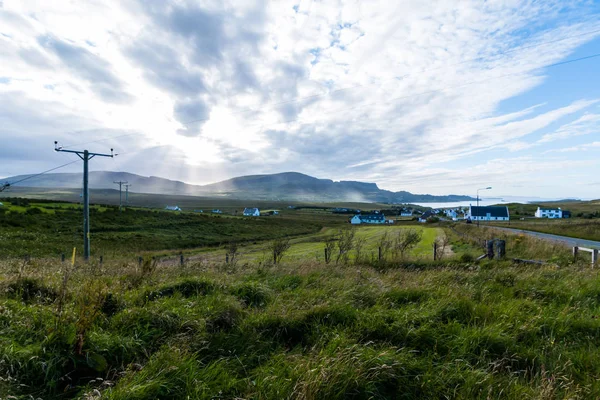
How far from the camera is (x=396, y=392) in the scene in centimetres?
346

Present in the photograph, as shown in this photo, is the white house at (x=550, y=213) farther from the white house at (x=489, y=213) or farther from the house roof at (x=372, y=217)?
the house roof at (x=372, y=217)

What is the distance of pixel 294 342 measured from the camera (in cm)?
457

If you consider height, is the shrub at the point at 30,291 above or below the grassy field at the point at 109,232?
above

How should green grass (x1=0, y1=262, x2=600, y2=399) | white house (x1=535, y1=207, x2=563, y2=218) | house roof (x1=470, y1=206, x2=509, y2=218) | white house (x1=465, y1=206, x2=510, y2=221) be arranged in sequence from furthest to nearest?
1. white house (x1=535, y1=207, x2=563, y2=218)
2. house roof (x1=470, y1=206, x2=509, y2=218)
3. white house (x1=465, y1=206, x2=510, y2=221)
4. green grass (x1=0, y1=262, x2=600, y2=399)

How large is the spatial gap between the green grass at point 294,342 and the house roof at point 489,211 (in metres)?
105

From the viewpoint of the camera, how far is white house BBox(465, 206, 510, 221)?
95.6 metres

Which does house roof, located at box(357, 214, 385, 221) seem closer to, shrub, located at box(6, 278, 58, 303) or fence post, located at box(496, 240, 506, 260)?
fence post, located at box(496, 240, 506, 260)

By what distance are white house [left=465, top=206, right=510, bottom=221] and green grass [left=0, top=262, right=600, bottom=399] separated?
10388cm

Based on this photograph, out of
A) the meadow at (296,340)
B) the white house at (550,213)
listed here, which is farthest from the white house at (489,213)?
the meadow at (296,340)

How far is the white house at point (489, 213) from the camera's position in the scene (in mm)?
95625

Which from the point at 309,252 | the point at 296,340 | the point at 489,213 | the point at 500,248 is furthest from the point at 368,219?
the point at 296,340

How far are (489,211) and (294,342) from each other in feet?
368

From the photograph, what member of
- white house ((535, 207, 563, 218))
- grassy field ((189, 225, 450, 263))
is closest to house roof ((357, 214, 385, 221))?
white house ((535, 207, 563, 218))

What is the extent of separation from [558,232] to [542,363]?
41385mm
